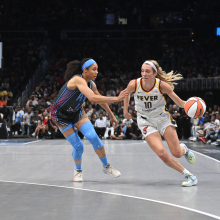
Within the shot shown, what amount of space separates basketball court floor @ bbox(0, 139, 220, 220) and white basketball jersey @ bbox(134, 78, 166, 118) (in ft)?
3.42

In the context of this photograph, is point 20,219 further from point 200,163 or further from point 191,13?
point 191,13

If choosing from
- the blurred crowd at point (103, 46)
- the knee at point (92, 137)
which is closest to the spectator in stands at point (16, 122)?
the blurred crowd at point (103, 46)

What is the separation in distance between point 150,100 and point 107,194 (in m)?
1.51

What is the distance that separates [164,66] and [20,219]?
22.7m

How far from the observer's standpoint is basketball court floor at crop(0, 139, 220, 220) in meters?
4.07

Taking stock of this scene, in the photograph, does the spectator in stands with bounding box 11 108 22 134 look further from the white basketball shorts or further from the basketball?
the basketball

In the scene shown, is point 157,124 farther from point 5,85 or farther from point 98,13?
point 98,13

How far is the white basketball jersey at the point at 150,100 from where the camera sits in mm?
5844

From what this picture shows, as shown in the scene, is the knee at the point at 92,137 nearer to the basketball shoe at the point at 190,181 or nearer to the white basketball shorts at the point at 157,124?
the white basketball shorts at the point at 157,124

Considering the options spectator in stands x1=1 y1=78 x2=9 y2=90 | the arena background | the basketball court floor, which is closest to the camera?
the basketball court floor

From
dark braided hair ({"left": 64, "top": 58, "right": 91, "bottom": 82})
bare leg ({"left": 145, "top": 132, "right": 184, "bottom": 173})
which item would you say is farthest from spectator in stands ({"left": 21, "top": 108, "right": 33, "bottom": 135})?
bare leg ({"left": 145, "top": 132, "right": 184, "bottom": 173})

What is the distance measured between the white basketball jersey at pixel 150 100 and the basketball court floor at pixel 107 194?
3.42 ft

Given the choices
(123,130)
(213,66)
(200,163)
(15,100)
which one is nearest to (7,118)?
(15,100)

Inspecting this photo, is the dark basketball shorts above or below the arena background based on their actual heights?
below
